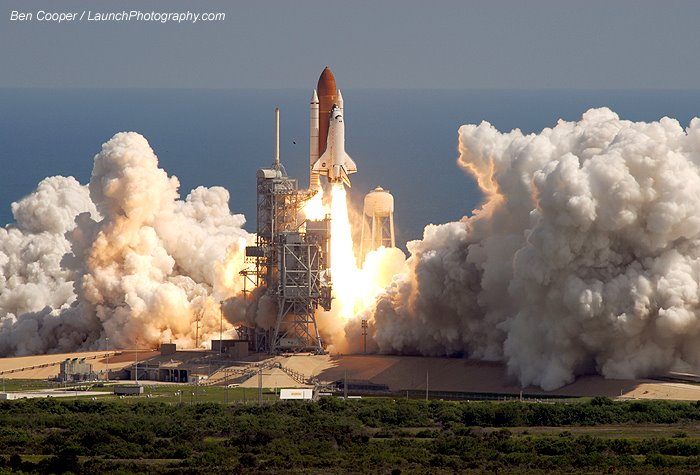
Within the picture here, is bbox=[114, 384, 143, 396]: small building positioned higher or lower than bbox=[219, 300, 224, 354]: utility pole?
lower

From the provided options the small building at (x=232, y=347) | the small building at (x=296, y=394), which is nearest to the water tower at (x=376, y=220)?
the small building at (x=232, y=347)

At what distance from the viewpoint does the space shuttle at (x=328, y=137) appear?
88.2 m

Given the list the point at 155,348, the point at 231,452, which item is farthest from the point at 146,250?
the point at 231,452

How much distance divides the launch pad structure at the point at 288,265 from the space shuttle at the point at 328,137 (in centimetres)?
130

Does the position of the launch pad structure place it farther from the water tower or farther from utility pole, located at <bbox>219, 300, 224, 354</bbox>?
the water tower

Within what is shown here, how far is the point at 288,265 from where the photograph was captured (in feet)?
286

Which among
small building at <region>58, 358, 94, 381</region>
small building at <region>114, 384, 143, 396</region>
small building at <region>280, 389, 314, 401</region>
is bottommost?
small building at <region>280, 389, 314, 401</region>

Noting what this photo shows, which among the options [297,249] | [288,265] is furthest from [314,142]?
[288,265]

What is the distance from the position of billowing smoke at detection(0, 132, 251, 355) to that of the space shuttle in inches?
245

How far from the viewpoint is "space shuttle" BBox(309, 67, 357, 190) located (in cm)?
8825

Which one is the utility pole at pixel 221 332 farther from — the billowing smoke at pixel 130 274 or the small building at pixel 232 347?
the billowing smoke at pixel 130 274

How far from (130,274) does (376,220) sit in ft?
38.6

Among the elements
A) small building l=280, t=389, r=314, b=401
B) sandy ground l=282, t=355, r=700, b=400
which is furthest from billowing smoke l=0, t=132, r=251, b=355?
small building l=280, t=389, r=314, b=401

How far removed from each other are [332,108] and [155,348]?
13321 mm
